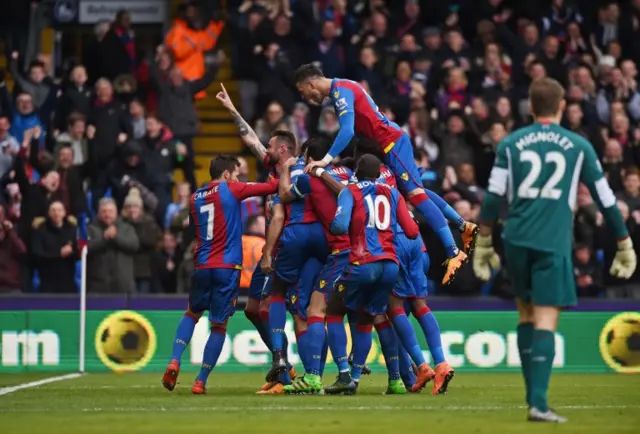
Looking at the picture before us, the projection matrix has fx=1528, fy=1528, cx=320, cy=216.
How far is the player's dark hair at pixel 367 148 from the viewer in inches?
587

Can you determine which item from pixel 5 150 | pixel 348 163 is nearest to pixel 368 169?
pixel 348 163

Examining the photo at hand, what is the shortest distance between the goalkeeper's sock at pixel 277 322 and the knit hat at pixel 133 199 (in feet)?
21.7

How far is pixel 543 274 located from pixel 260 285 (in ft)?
17.1

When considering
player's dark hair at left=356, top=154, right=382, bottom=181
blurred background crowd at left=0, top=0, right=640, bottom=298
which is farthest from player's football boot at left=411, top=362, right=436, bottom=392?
blurred background crowd at left=0, top=0, right=640, bottom=298

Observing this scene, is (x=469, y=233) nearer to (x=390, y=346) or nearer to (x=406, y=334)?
(x=406, y=334)

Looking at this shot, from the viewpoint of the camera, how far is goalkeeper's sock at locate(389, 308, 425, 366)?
14.5 meters

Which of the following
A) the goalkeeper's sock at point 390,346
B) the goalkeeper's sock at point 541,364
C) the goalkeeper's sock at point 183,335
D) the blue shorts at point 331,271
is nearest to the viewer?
the goalkeeper's sock at point 541,364

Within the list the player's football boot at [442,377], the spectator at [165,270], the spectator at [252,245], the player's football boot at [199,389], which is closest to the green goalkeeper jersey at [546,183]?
the player's football boot at [442,377]

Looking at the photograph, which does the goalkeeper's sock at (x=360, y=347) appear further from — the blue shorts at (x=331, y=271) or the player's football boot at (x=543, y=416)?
the player's football boot at (x=543, y=416)

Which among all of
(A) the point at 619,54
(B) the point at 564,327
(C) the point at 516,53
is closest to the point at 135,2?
(C) the point at 516,53

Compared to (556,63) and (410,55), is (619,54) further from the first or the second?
(410,55)

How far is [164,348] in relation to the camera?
20312mm

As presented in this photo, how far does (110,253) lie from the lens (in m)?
20.7

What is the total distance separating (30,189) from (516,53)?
873cm
